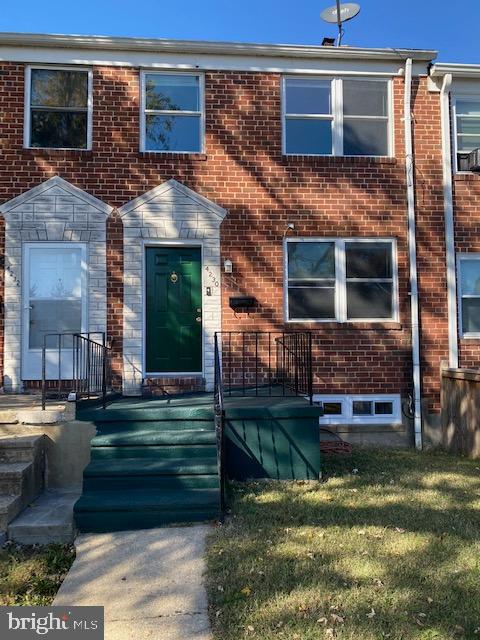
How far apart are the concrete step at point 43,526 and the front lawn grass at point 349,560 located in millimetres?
1194

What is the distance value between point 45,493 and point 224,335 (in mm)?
3174

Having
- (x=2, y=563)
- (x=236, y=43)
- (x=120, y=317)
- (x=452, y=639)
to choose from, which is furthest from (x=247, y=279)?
(x=452, y=639)

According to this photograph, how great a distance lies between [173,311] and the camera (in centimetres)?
720

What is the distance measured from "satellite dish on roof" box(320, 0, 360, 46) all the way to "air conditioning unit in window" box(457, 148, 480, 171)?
275 centimetres

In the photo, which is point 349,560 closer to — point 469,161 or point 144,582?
point 144,582

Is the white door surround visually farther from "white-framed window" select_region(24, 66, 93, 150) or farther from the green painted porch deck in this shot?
the green painted porch deck

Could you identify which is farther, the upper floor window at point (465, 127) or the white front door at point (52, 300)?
the upper floor window at point (465, 127)

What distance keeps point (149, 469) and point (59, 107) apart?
210 inches

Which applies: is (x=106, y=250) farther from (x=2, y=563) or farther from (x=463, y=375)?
(x=463, y=375)

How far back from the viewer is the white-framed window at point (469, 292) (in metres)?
7.59

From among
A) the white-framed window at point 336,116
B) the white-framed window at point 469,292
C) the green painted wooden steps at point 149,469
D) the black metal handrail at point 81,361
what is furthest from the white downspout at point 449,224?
the black metal handrail at point 81,361

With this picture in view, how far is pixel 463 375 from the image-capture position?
6.68 metres

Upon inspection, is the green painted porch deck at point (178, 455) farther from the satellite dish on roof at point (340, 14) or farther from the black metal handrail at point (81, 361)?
the satellite dish on roof at point (340, 14)

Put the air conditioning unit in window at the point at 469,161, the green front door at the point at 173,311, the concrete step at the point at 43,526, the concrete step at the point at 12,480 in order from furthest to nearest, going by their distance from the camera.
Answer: the air conditioning unit in window at the point at 469,161, the green front door at the point at 173,311, the concrete step at the point at 12,480, the concrete step at the point at 43,526
